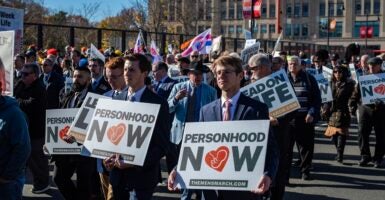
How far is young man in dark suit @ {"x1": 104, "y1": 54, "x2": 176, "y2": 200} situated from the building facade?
89.9 meters

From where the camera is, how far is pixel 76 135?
5.64 metres

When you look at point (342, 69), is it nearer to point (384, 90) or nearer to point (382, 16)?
point (384, 90)

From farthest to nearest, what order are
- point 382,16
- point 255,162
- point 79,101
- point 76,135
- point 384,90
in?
point 382,16 → point 384,90 → point 79,101 → point 76,135 → point 255,162

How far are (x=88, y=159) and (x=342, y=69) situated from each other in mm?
6087

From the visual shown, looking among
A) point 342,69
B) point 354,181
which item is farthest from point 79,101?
point 342,69

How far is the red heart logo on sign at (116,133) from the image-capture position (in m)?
4.71

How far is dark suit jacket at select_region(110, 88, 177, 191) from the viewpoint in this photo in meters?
4.75

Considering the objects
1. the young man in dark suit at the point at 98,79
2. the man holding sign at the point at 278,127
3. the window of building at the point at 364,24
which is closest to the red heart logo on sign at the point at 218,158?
the man holding sign at the point at 278,127

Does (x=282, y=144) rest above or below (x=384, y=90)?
below

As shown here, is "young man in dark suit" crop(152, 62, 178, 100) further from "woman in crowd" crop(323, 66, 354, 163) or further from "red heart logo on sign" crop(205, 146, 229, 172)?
"red heart logo on sign" crop(205, 146, 229, 172)

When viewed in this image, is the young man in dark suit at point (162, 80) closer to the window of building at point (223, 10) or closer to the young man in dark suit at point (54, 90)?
the young man in dark suit at point (54, 90)

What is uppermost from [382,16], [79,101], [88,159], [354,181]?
[382,16]

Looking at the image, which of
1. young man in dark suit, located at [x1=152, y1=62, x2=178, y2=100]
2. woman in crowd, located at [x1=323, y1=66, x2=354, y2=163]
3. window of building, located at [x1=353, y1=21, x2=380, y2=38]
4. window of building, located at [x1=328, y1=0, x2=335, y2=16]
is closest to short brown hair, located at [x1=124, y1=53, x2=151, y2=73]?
young man in dark suit, located at [x1=152, y1=62, x2=178, y2=100]

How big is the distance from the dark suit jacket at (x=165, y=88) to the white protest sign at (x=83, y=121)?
2820mm
